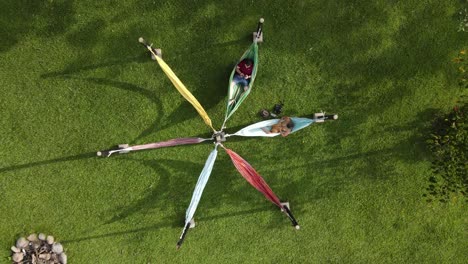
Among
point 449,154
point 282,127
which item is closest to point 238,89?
point 282,127

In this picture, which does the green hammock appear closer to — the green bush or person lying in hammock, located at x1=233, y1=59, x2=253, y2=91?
person lying in hammock, located at x1=233, y1=59, x2=253, y2=91

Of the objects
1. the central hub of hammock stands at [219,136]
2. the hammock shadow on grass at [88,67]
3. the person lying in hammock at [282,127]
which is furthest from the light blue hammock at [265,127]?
the hammock shadow on grass at [88,67]

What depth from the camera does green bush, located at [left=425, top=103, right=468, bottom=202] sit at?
4527 mm

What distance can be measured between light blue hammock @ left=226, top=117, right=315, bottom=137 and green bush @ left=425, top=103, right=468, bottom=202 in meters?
1.66

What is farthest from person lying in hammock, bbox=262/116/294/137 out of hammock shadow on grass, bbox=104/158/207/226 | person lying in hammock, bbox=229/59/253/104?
hammock shadow on grass, bbox=104/158/207/226

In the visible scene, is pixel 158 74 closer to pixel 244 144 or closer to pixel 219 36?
pixel 219 36

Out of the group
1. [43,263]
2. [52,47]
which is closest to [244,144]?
[52,47]

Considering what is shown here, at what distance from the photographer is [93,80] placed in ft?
16.1

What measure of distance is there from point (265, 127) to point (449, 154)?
91.2 inches

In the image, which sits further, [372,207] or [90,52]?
[372,207]

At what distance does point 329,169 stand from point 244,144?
1.18 metres

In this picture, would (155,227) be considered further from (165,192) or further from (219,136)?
(219,136)

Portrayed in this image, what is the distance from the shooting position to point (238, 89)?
190 inches

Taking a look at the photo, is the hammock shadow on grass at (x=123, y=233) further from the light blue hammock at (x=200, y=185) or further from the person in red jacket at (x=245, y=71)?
the person in red jacket at (x=245, y=71)
